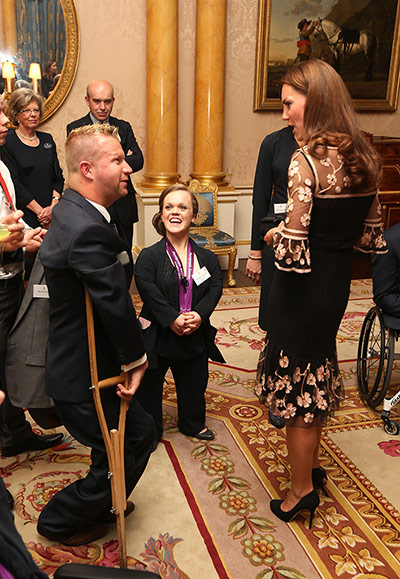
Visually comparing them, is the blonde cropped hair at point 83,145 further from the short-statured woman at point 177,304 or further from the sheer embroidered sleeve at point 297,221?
the short-statured woman at point 177,304

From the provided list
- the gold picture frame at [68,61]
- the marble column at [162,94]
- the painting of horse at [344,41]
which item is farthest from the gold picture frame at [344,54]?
the gold picture frame at [68,61]

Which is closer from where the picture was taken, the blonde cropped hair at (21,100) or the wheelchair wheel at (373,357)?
the wheelchair wheel at (373,357)

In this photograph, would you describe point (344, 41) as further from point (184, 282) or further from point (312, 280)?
point (312, 280)

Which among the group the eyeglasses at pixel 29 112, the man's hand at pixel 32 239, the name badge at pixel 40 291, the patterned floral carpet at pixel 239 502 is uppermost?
the eyeglasses at pixel 29 112

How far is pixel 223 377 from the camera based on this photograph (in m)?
4.51

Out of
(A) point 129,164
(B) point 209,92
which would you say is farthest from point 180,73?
(A) point 129,164

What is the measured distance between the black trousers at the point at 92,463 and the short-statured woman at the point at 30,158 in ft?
9.85

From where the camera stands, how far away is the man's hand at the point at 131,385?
233 centimetres

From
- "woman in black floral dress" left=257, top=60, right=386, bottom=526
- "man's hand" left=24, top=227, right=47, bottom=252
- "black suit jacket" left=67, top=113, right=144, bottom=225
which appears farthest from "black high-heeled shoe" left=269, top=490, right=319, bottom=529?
"black suit jacket" left=67, top=113, right=144, bottom=225

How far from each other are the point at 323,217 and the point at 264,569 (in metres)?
1.58

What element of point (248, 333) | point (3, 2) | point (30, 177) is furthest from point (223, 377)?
point (3, 2)

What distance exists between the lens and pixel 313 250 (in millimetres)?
2477

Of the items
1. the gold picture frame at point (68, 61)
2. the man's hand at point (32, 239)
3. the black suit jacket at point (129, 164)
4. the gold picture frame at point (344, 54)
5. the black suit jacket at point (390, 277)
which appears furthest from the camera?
the gold picture frame at point (344, 54)

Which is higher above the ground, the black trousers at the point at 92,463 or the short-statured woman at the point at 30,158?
the short-statured woman at the point at 30,158
